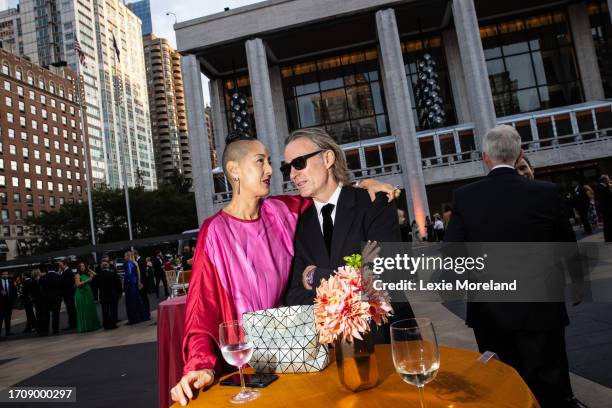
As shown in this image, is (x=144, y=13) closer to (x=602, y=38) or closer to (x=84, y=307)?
(x=602, y=38)

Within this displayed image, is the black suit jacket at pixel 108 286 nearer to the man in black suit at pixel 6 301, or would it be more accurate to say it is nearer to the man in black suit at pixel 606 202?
the man in black suit at pixel 6 301

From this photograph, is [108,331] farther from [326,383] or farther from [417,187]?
[417,187]

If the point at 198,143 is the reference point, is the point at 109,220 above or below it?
below

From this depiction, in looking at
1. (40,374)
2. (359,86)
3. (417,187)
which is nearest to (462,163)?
(417,187)

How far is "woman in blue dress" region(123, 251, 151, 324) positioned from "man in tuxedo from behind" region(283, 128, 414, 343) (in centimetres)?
1041

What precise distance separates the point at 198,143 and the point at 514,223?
28.0 meters

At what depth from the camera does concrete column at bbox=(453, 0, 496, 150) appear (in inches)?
1016

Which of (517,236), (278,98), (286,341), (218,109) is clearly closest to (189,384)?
(286,341)

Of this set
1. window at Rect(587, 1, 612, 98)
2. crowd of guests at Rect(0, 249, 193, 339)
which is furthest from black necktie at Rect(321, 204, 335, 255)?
window at Rect(587, 1, 612, 98)

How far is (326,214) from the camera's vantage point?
7.78 feet

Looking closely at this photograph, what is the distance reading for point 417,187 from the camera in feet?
86.9

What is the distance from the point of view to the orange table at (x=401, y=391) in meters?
1.22

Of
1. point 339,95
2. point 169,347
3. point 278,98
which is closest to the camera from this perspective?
point 169,347

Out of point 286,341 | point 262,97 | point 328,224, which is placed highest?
point 262,97
